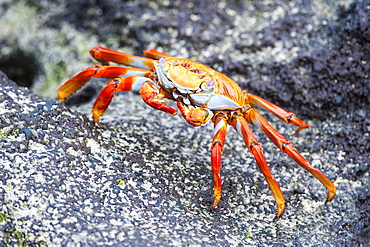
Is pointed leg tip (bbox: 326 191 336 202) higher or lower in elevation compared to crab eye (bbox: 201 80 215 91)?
lower

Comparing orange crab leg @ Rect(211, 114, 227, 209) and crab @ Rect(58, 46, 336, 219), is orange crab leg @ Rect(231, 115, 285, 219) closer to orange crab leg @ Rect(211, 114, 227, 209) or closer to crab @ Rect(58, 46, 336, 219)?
crab @ Rect(58, 46, 336, 219)

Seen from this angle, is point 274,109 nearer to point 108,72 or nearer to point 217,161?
point 217,161

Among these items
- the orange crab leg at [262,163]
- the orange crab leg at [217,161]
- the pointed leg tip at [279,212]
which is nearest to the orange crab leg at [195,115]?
the orange crab leg at [217,161]

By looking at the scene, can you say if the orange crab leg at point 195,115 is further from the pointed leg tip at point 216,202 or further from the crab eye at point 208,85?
the pointed leg tip at point 216,202

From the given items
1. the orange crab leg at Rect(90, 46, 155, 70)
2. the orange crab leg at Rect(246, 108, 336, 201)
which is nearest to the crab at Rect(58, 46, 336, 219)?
the orange crab leg at Rect(246, 108, 336, 201)

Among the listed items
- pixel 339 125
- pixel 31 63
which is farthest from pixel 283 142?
pixel 31 63

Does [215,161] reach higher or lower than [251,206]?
higher

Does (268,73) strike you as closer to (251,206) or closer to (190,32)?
(190,32)
